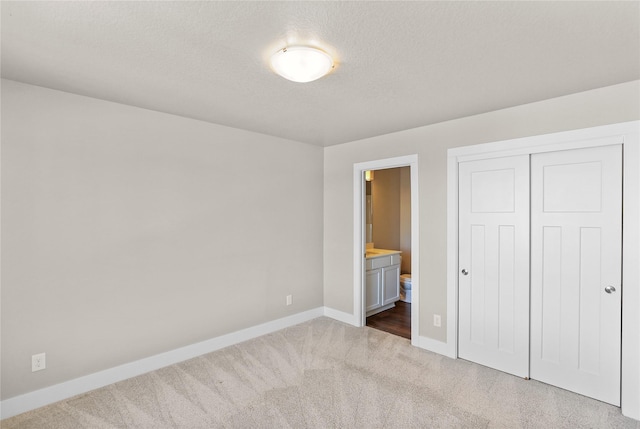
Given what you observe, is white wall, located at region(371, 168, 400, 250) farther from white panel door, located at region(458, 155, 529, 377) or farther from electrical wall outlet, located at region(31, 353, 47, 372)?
electrical wall outlet, located at region(31, 353, 47, 372)

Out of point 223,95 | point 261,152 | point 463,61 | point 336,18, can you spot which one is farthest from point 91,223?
point 463,61

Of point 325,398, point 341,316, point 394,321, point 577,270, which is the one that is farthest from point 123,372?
point 577,270

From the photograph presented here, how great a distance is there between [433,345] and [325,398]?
1.43 m

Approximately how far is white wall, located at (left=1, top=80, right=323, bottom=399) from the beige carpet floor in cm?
38

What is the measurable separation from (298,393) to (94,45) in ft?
8.93

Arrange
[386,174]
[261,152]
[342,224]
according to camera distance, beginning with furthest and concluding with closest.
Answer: [386,174] → [342,224] → [261,152]

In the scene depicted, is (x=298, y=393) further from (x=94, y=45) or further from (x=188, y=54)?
→ (x=94, y=45)

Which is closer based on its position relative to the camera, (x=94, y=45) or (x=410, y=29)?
(x=410, y=29)

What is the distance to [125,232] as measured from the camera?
112 inches

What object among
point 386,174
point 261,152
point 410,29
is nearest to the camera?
point 410,29

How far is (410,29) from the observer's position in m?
1.69

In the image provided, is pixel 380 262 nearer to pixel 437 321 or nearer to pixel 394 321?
pixel 394 321

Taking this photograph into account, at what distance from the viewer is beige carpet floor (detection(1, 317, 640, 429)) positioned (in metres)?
2.28

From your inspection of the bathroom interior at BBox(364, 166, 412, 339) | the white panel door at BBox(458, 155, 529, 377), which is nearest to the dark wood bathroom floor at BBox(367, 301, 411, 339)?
the bathroom interior at BBox(364, 166, 412, 339)
